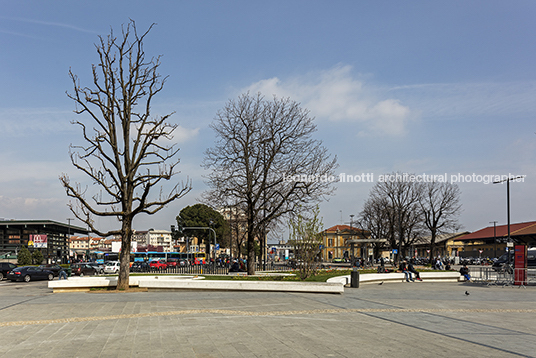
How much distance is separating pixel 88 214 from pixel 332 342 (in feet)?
51.7

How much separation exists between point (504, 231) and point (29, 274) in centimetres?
8985

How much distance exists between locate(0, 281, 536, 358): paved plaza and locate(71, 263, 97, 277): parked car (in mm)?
29187

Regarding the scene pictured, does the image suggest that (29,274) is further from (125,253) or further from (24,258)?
(24,258)

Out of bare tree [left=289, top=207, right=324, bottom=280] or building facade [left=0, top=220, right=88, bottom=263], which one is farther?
building facade [left=0, top=220, right=88, bottom=263]

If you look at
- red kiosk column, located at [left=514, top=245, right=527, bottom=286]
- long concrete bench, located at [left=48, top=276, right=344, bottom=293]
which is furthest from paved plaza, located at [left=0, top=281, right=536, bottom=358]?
red kiosk column, located at [left=514, top=245, right=527, bottom=286]

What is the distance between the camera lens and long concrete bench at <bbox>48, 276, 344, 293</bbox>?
2146cm

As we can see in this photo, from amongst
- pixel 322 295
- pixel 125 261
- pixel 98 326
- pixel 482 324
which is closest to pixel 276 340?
pixel 98 326

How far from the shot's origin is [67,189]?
70.3 ft

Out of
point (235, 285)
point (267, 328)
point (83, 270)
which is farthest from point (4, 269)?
point (267, 328)

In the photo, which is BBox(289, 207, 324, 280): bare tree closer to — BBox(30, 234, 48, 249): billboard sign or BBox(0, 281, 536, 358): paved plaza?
BBox(0, 281, 536, 358): paved plaza

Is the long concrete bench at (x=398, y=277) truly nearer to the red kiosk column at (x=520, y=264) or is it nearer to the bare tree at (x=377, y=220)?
the red kiosk column at (x=520, y=264)

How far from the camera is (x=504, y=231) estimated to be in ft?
311

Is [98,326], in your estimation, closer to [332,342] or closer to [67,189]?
[332,342]

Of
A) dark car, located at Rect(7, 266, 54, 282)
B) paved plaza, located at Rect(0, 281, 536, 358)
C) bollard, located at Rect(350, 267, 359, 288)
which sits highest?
paved plaza, located at Rect(0, 281, 536, 358)
